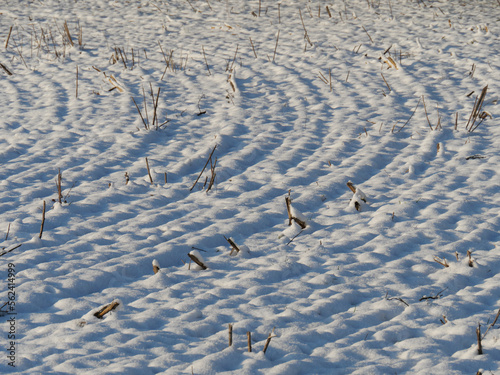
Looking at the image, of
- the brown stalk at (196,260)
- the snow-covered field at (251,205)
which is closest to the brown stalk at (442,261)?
the snow-covered field at (251,205)

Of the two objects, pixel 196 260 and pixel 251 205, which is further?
pixel 251 205

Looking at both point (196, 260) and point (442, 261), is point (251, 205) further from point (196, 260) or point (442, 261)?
point (442, 261)

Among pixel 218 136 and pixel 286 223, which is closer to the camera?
pixel 286 223

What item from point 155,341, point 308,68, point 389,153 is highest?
point 308,68

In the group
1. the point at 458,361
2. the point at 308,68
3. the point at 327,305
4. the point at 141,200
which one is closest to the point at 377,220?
the point at 327,305

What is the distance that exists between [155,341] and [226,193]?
5.35ft

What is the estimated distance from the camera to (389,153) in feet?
14.3

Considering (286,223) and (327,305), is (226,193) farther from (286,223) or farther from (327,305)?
(327,305)

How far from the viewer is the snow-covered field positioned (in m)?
2.34

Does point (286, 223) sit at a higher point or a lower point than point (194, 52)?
lower

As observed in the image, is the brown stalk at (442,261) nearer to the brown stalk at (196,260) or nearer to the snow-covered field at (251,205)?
the snow-covered field at (251,205)

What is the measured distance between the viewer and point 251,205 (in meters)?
3.62

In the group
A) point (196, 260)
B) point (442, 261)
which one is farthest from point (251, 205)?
point (442, 261)

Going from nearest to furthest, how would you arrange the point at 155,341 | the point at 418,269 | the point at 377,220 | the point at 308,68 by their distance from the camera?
the point at 155,341
the point at 418,269
the point at 377,220
the point at 308,68
